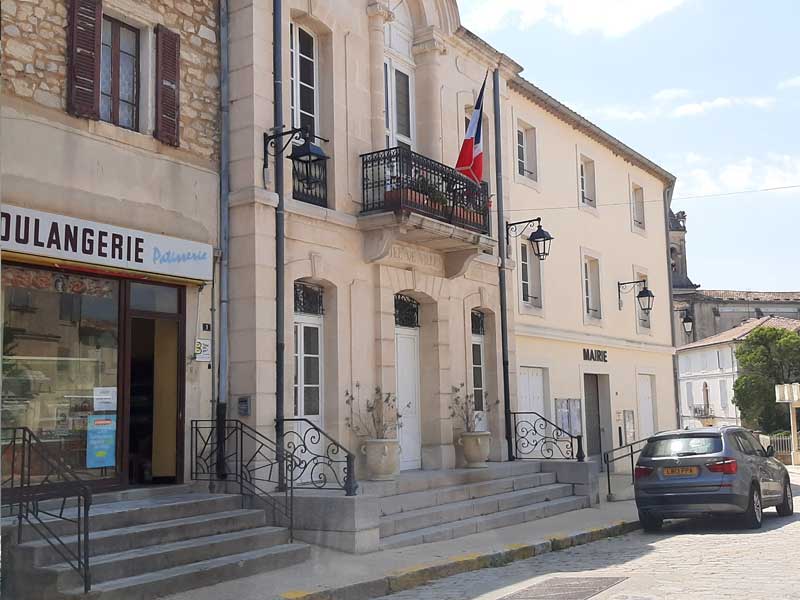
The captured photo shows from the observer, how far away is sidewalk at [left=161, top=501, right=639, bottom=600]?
831cm

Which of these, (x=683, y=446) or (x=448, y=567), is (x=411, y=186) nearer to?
(x=683, y=446)

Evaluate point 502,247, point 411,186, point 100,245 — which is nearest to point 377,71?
point 411,186

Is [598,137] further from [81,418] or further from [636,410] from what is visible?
[81,418]

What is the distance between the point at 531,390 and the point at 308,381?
7475 millimetres

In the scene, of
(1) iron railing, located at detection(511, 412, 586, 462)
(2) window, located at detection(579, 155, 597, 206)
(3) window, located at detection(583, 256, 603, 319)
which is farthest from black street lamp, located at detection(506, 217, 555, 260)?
(2) window, located at detection(579, 155, 597, 206)

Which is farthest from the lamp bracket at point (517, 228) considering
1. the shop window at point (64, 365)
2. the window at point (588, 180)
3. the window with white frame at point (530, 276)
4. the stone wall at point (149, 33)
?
the shop window at point (64, 365)

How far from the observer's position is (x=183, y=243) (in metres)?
10.9

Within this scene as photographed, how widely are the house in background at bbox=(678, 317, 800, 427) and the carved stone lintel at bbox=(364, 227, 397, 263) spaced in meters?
46.6

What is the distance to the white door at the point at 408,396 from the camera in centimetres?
1437

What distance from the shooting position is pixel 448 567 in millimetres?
9812

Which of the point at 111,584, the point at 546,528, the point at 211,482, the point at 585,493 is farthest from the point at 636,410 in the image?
the point at 111,584

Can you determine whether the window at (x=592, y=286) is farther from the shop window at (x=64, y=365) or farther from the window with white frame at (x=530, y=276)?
the shop window at (x=64, y=365)

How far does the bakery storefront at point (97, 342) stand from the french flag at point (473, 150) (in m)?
5.15

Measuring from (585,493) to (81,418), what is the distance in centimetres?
845
